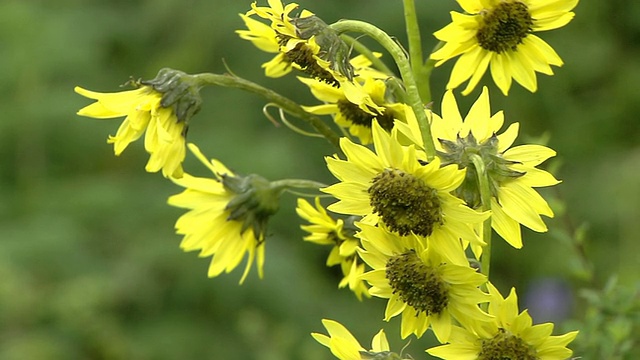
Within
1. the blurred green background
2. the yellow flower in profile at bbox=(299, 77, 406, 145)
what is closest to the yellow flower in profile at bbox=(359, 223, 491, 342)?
the yellow flower in profile at bbox=(299, 77, 406, 145)

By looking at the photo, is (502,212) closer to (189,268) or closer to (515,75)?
(515,75)

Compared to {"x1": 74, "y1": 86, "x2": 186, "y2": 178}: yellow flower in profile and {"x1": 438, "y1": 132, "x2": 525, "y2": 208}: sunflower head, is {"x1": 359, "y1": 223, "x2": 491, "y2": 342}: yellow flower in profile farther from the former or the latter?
{"x1": 74, "y1": 86, "x2": 186, "y2": 178}: yellow flower in profile

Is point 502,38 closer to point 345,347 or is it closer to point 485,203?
point 485,203

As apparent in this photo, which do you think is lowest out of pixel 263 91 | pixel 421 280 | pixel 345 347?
pixel 345 347

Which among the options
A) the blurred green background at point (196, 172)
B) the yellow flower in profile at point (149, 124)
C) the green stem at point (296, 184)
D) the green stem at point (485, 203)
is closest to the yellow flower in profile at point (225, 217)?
the green stem at point (296, 184)

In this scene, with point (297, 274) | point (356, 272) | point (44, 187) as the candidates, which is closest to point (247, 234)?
point (356, 272)

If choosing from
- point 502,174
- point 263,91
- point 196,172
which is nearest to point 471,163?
point 502,174
